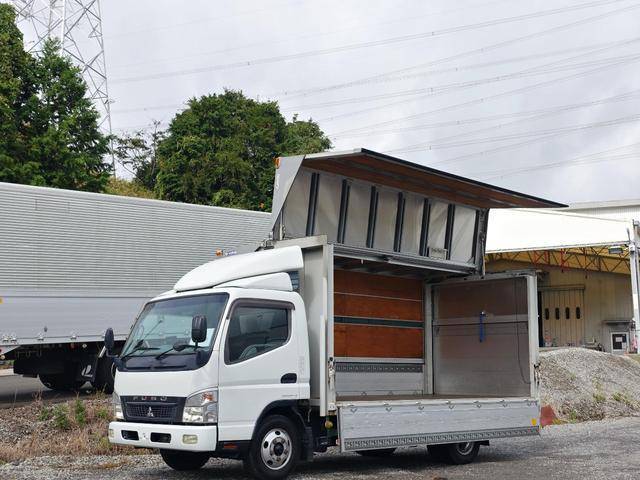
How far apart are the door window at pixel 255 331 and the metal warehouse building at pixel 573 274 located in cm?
2578

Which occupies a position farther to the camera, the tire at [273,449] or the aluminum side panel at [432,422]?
the aluminum side panel at [432,422]

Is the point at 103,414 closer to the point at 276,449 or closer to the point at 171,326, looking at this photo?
the point at 171,326

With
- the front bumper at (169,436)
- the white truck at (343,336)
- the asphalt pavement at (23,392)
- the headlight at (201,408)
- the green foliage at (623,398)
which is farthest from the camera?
the green foliage at (623,398)

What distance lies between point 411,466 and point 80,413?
515cm

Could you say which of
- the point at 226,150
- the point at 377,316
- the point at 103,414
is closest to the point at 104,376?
the point at 103,414

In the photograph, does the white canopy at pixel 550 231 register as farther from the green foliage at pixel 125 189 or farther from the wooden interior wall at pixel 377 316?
the wooden interior wall at pixel 377 316

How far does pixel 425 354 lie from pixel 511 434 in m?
2.18

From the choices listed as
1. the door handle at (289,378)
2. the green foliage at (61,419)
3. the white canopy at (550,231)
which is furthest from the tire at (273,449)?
the white canopy at (550,231)

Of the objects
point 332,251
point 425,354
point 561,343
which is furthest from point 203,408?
point 561,343

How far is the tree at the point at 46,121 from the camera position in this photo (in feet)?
88.8

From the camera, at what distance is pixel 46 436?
1241cm

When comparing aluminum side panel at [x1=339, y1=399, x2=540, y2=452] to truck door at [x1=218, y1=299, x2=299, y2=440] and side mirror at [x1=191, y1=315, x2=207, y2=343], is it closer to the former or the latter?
truck door at [x1=218, y1=299, x2=299, y2=440]

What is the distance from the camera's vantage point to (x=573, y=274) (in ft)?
136

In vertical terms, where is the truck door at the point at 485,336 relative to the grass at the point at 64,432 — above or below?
above
